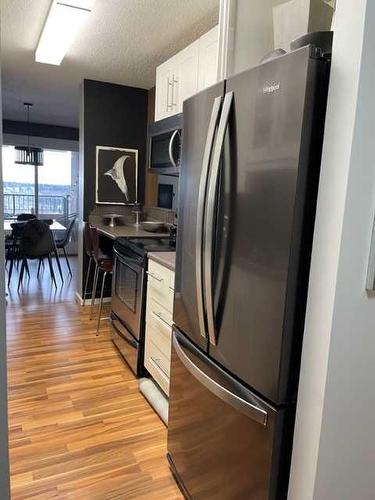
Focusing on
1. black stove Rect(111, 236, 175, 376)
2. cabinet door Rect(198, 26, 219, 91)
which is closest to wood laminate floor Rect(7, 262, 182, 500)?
black stove Rect(111, 236, 175, 376)

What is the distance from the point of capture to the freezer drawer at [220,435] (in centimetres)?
115

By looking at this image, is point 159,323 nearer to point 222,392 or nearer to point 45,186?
point 222,392

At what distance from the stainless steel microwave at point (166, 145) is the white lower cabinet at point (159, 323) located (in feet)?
2.37

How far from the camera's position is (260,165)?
1124 mm

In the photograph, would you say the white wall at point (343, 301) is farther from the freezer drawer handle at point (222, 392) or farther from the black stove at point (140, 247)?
the black stove at point (140, 247)

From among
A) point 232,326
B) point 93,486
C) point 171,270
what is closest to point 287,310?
point 232,326

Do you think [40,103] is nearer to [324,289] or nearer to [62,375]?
[62,375]

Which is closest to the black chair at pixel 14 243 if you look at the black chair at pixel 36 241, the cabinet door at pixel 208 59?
the black chair at pixel 36 241

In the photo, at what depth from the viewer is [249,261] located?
1180 millimetres

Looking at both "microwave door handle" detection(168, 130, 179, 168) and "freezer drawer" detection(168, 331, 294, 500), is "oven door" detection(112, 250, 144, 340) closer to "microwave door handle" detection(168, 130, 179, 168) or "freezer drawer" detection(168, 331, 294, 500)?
"microwave door handle" detection(168, 130, 179, 168)

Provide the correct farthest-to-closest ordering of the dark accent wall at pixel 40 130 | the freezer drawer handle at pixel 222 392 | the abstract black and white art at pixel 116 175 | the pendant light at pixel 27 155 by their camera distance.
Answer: the dark accent wall at pixel 40 130, the pendant light at pixel 27 155, the abstract black and white art at pixel 116 175, the freezer drawer handle at pixel 222 392

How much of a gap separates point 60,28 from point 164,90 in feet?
2.83

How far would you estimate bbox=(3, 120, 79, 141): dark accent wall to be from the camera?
6766 millimetres

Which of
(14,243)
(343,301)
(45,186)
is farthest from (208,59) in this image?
(45,186)
